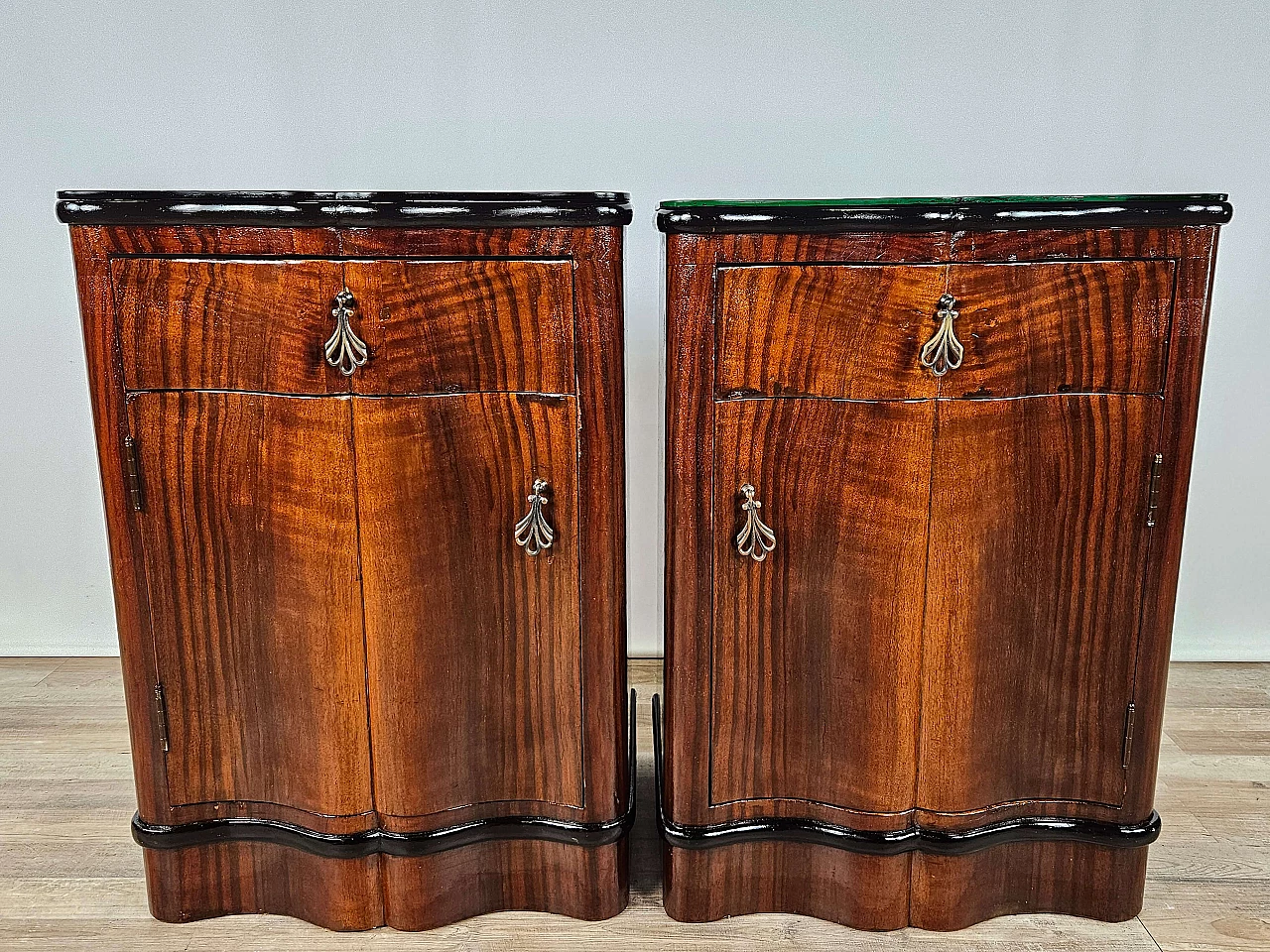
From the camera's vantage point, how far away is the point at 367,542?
4.59ft

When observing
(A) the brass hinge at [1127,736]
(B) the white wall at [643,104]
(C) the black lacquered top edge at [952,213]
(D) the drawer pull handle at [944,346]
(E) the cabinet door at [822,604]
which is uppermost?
(B) the white wall at [643,104]

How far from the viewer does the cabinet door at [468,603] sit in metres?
1.38

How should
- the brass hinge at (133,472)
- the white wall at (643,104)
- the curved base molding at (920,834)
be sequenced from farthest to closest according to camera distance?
the white wall at (643,104) < the curved base molding at (920,834) < the brass hinge at (133,472)

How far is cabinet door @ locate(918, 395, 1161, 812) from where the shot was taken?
1.37m

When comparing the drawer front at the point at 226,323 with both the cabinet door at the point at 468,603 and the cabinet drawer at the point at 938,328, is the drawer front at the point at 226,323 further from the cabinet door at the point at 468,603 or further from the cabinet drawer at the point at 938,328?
the cabinet drawer at the point at 938,328

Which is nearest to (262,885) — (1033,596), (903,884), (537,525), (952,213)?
(537,525)

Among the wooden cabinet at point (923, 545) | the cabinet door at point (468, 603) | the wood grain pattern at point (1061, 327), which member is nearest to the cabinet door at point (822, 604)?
the wooden cabinet at point (923, 545)

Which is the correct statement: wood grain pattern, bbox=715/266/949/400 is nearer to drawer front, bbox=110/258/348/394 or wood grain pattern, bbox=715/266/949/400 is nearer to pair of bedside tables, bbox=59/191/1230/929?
pair of bedside tables, bbox=59/191/1230/929

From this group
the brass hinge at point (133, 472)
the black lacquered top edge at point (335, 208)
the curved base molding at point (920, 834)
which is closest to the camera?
the black lacquered top edge at point (335, 208)

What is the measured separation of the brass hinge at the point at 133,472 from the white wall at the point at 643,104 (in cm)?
107

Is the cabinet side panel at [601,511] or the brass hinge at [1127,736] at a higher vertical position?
the cabinet side panel at [601,511]

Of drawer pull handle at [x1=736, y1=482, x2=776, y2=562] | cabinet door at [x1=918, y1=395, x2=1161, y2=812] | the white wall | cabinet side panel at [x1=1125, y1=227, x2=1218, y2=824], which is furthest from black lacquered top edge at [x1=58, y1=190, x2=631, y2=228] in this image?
the white wall

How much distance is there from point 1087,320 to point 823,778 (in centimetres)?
74

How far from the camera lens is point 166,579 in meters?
1.43
